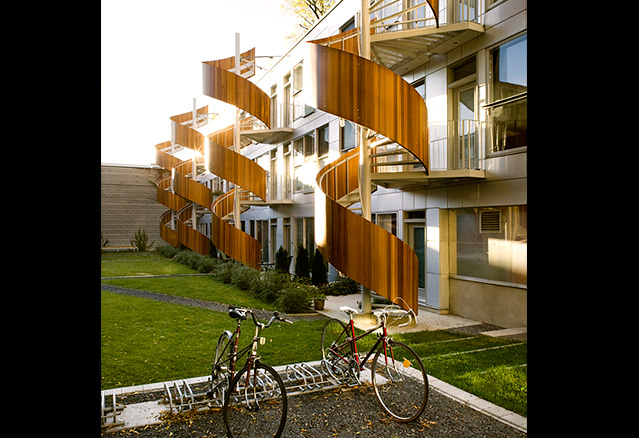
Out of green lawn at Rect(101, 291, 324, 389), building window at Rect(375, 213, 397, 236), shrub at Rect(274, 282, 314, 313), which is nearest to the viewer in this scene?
green lawn at Rect(101, 291, 324, 389)

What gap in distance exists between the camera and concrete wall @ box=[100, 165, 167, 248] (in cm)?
2972

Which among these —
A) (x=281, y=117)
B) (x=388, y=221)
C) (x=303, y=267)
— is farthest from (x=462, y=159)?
(x=281, y=117)

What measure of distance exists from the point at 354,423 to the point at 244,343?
326 cm

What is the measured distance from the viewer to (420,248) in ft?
33.0

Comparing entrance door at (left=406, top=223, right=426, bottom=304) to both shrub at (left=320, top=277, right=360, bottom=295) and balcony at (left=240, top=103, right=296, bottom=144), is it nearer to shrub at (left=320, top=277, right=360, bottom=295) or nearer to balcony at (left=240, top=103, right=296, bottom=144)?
shrub at (left=320, top=277, right=360, bottom=295)

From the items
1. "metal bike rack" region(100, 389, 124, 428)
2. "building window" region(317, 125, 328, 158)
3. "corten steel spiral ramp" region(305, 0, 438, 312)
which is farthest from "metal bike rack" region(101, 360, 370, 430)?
"building window" region(317, 125, 328, 158)

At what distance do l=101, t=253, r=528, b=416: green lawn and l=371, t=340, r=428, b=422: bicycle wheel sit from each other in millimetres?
350

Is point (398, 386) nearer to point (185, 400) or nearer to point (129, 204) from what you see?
point (185, 400)

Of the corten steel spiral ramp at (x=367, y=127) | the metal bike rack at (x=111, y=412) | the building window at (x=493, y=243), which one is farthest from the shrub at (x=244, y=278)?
the metal bike rack at (x=111, y=412)

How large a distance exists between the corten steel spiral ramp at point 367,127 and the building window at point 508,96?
4.45ft
